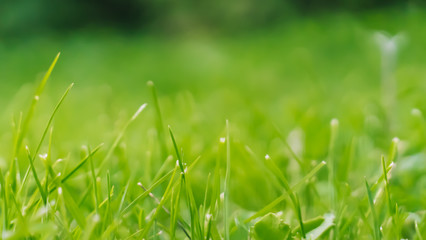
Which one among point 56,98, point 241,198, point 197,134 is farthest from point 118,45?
point 241,198

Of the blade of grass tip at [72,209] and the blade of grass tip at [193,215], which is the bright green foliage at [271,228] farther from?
the blade of grass tip at [72,209]

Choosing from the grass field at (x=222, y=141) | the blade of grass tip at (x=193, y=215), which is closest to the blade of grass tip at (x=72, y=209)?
the grass field at (x=222, y=141)

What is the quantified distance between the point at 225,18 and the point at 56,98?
8.64ft

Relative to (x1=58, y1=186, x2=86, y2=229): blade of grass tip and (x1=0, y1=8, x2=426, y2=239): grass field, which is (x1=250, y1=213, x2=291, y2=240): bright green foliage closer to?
(x1=0, y1=8, x2=426, y2=239): grass field

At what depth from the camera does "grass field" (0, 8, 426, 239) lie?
574mm

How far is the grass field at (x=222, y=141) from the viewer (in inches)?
22.6

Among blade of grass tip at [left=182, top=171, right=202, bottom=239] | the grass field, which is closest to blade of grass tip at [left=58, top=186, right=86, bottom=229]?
the grass field

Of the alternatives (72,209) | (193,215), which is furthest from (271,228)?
(72,209)

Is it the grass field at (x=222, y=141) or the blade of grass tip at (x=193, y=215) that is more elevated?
the blade of grass tip at (x=193, y=215)

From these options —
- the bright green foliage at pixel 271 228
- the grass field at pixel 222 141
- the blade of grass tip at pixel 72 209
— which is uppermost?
the blade of grass tip at pixel 72 209

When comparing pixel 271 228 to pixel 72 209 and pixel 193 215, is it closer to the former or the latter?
pixel 193 215

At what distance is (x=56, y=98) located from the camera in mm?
2051

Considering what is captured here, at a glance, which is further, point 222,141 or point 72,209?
point 222,141

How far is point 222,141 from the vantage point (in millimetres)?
633
